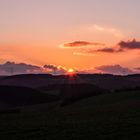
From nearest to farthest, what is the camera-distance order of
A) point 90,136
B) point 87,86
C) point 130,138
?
point 130,138 < point 90,136 < point 87,86

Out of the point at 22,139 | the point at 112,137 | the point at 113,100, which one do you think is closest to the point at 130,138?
the point at 112,137

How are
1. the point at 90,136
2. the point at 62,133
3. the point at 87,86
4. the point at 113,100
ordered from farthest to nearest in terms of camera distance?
the point at 87,86, the point at 113,100, the point at 62,133, the point at 90,136

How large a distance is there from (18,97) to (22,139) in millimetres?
112099

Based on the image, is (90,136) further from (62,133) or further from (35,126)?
(35,126)

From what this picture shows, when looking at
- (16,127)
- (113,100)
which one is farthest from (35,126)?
(113,100)

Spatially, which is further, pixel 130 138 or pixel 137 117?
pixel 137 117

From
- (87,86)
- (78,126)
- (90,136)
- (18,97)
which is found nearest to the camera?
(90,136)

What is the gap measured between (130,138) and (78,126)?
9146 mm

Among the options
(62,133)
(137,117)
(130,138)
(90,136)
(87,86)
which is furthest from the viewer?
(87,86)

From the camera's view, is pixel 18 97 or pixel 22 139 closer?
pixel 22 139

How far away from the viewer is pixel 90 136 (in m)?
34.2

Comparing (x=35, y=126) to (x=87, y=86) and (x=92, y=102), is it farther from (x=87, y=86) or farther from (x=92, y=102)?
(x=87, y=86)

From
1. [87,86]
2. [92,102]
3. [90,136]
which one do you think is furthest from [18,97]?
[90,136]

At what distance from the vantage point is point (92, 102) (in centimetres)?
7556
